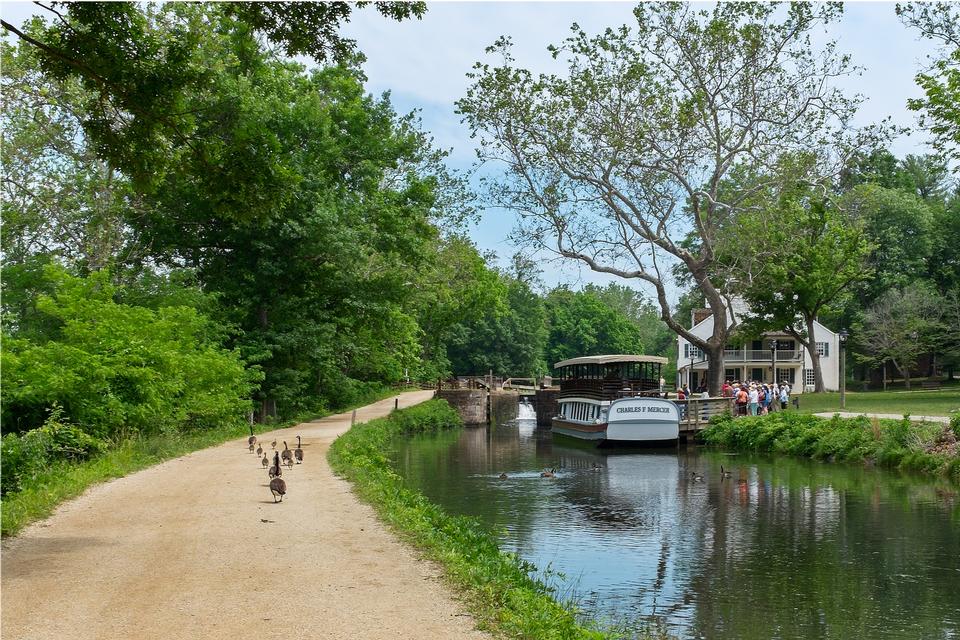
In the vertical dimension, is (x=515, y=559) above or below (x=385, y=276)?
below

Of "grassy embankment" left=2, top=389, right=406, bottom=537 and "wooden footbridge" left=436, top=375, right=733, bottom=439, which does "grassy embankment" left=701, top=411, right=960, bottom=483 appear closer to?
"wooden footbridge" left=436, top=375, right=733, bottom=439

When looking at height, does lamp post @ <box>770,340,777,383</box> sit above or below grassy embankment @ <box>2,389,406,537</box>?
above

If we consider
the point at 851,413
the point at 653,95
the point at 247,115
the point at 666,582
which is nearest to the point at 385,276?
the point at 247,115

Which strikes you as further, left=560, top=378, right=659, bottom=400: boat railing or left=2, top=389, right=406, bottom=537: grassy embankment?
left=560, top=378, right=659, bottom=400: boat railing

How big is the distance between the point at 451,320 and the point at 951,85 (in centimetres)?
4138

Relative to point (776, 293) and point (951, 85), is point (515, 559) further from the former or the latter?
point (776, 293)

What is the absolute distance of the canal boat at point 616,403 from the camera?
131 ft

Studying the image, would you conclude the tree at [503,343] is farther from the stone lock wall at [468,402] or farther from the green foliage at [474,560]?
the green foliage at [474,560]

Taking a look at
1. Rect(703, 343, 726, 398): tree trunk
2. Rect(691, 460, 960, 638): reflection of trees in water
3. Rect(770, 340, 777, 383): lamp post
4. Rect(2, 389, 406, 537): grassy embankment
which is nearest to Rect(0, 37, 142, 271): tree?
Rect(2, 389, 406, 537): grassy embankment

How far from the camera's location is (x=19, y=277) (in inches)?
1137

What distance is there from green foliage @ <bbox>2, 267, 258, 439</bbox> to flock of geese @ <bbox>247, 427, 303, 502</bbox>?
111 inches

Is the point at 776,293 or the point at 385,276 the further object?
the point at 776,293

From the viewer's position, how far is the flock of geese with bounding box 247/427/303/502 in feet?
53.7

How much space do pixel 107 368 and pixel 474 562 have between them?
41.6ft
